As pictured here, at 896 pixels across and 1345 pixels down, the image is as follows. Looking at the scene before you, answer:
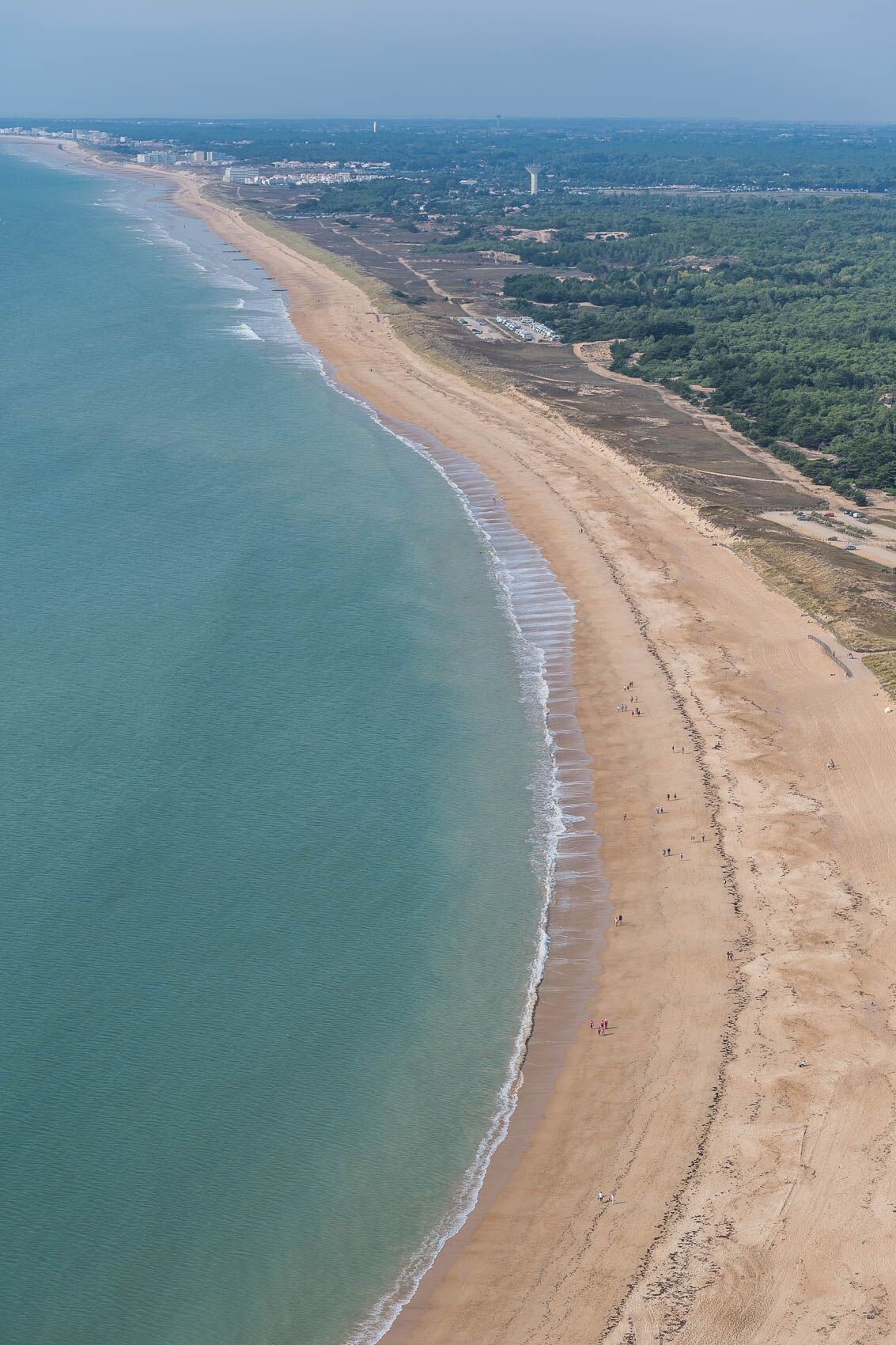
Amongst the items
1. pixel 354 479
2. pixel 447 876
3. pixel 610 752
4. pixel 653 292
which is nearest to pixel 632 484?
pixel 354 479

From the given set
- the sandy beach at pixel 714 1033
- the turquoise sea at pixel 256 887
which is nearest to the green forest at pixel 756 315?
the turquoise sea at pixel 256 887

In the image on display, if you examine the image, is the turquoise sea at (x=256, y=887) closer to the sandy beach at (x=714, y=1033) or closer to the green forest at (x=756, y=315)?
the sandy beach at (x=714, y=1033)

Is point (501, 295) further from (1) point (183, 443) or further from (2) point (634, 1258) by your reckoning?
(2) point (634, 1258)

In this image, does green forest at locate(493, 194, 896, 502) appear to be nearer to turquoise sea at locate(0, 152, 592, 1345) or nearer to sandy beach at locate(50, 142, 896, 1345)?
turquoise sea at locate(0, 152, 592, 1345)

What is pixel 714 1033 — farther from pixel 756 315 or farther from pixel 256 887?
pixel 756 315

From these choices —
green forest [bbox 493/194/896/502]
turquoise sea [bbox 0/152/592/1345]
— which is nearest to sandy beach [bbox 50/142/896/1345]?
turquoise sea [bbox 0/152/592/1345]

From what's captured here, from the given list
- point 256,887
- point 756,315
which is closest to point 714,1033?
point 256,887
